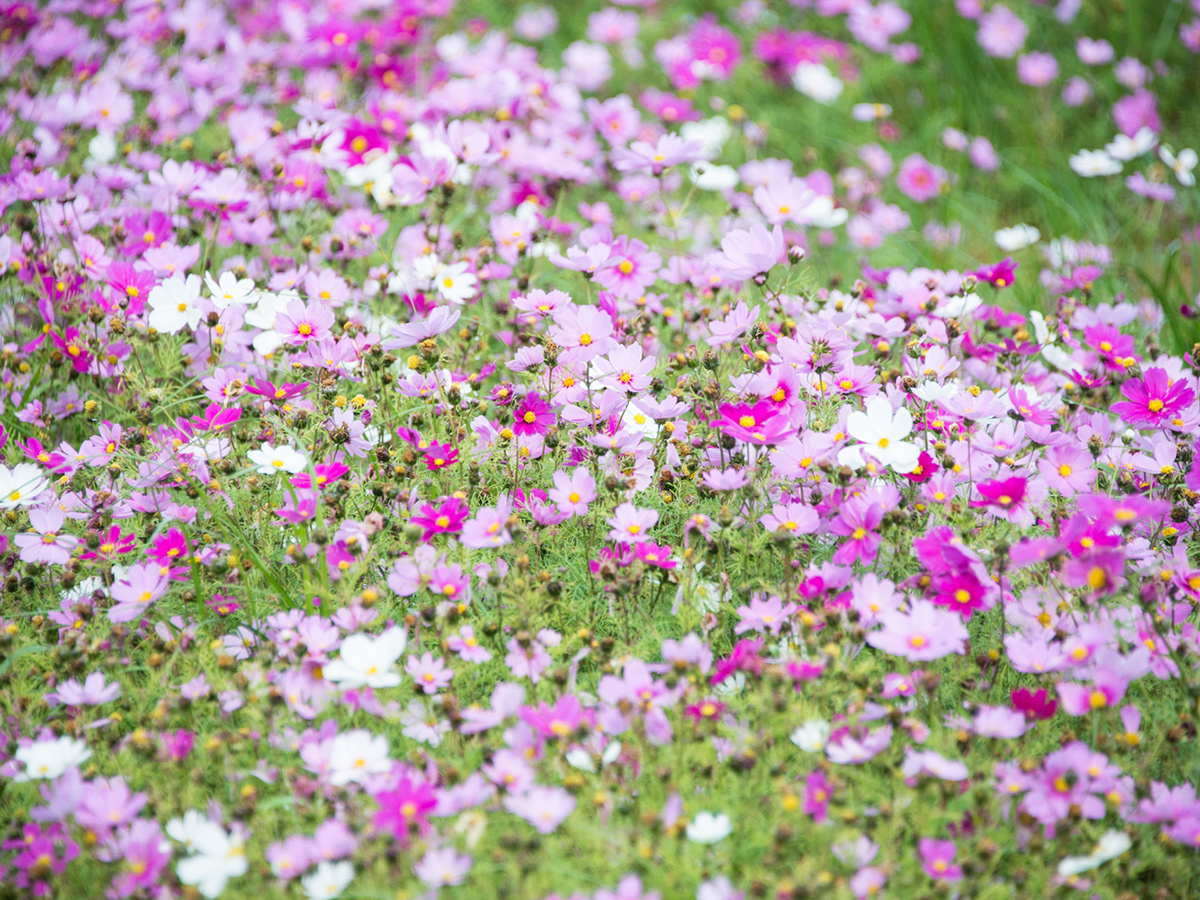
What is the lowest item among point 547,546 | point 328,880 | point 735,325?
point 547,546

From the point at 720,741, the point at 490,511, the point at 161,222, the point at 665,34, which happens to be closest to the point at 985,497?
the point at 720,741

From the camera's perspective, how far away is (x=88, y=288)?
2.41 m

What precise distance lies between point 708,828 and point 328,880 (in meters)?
0.50

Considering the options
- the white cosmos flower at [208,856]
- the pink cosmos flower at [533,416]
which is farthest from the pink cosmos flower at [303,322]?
the white cosmos flower at [208,856]

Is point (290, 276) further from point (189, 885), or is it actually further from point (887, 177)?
point (887, 177)

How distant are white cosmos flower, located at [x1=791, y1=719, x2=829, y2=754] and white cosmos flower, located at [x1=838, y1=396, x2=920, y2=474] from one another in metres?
0.45

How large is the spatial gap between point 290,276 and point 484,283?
1.60 feet

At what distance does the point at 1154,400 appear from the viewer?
6.47 ft

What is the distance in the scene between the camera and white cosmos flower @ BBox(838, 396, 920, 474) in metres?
1.67

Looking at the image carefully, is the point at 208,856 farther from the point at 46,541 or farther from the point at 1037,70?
the point at 1037,70

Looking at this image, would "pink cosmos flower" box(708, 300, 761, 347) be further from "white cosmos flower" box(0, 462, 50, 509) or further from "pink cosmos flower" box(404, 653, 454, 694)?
"white cosmos flower" box(0, 462, 50, 509)

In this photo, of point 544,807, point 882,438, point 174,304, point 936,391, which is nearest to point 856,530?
point 882,438

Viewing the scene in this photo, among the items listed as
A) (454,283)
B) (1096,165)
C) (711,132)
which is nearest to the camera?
(454,283)

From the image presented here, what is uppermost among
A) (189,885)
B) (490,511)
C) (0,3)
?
(0,3)
